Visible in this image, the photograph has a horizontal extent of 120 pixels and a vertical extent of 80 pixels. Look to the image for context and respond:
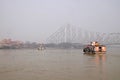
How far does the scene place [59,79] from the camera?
731cm

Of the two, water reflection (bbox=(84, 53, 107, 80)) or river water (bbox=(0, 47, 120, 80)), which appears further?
water reflection (bbox=(84, 53, 107, 80))

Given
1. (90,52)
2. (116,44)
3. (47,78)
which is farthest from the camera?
(116,44)

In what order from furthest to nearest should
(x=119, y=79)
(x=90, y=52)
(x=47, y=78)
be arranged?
Result: (x=90, y=52), (x=47, y=78), (x=119, y=79)

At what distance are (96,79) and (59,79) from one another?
1167 mm

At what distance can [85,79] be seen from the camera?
24.1ft

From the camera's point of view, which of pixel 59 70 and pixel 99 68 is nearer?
pixel 59 70

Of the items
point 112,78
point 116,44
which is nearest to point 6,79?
point 112,78

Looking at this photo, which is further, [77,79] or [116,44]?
[116,44]

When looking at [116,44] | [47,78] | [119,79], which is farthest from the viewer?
[116,44]

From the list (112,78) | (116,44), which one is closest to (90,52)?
(116,44)

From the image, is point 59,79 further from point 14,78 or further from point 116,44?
point 116,44

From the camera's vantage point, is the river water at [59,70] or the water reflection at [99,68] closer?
the river water at [59,70]

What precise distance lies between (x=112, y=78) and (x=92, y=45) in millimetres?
27362

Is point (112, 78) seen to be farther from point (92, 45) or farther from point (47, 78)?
point (92, 45)
